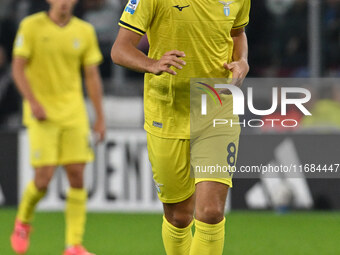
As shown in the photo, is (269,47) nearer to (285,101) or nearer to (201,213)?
(285,101)

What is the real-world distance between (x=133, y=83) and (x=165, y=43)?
16.9 ft

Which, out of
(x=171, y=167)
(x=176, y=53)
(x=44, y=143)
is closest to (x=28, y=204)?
(x=44, y=143)

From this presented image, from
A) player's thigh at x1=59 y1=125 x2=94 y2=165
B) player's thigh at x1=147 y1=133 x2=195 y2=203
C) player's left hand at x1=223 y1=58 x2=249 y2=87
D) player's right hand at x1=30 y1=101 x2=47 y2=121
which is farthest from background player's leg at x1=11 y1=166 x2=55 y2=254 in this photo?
player's left hand at x1=223 y1=58 x2=249 y2=87

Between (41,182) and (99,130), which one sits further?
(99,130)

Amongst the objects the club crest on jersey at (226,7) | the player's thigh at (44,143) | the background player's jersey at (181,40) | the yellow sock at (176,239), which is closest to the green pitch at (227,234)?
the player's thigh at (44,143)

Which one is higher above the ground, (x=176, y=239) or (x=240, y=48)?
(x=240, y=48)

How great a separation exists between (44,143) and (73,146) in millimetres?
235

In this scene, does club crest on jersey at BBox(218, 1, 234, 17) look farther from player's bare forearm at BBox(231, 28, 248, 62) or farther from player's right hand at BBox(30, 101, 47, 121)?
player's right hand at BBox(30, 101, 47, 121)

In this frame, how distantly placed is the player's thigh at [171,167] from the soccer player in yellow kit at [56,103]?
183 cm

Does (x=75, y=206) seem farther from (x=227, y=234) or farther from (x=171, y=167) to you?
(x=171, y=167)

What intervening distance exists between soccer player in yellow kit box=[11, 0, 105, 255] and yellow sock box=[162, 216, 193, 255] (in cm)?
156

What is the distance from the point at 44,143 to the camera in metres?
7.38

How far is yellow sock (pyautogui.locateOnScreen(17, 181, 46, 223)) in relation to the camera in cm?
729

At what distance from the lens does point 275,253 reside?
24.4 feet
